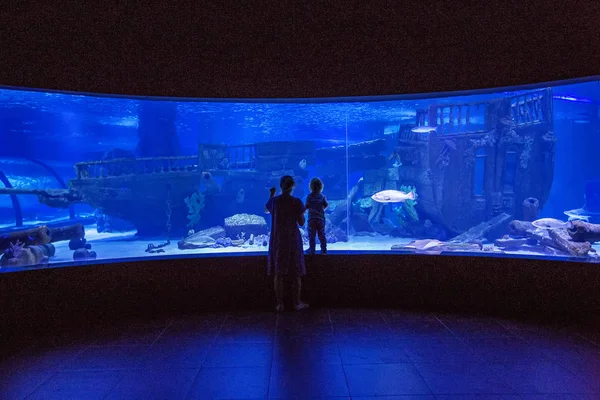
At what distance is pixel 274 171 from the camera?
8336 millimetres

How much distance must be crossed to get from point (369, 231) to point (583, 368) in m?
5.41

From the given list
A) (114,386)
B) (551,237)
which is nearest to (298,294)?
(114,386)

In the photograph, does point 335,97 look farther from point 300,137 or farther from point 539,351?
point 539,351

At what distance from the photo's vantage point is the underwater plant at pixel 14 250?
15.0 feet

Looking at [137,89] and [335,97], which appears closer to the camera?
[137,89]

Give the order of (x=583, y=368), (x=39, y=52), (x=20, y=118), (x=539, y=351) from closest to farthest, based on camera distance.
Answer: (x=583, y=368), (x=539, y=351), (x=39, y=52), (x=20, y=118)

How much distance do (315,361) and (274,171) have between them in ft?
17.9

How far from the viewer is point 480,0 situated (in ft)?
12.8

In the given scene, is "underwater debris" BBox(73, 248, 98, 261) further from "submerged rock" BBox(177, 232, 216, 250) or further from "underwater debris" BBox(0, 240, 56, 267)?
"submerged rock" BBox(177, 232, 216, 250)

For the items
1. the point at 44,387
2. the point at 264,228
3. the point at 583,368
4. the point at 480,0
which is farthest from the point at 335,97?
the point at 44,387

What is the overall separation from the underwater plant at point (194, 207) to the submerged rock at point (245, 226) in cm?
98

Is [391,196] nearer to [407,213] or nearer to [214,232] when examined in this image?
[407,213]

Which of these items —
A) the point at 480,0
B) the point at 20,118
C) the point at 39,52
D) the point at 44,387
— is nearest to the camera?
the point at 44,387

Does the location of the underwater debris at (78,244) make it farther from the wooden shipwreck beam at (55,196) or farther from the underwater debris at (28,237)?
the wooden shipwreck beam at (55,196)
